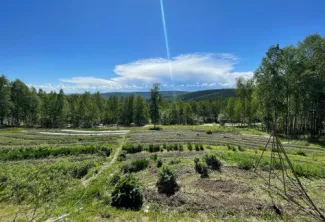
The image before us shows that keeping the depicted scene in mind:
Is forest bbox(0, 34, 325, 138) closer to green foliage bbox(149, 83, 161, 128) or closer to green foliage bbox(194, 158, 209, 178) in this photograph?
green foliage bbox(149, 83, 161, 128)

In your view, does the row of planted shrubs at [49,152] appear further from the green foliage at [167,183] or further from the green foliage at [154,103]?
the green foliage at [154,103]

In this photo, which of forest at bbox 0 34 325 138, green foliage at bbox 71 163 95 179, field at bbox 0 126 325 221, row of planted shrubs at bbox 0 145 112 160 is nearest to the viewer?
field at bbox 0 126 325 221

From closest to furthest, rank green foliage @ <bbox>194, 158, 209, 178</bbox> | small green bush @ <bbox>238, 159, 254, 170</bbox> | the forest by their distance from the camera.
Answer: green foliage @ <bbox>194, 158, 209, 178</bbox>, small green bush @ <bbox>238, 159, 254, 170</bbox>, the forest

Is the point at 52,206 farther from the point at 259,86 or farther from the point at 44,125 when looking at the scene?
the point at 44,125

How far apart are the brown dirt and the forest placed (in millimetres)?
3984

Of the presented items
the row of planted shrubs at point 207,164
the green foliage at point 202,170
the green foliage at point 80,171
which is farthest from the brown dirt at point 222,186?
the green foliage at point 80,171

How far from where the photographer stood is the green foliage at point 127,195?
32.9 feet

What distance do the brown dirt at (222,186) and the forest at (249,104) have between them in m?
3.98

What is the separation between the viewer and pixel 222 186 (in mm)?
11891

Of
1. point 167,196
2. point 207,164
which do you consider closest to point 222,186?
point 167,196

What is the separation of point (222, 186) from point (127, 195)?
5.40 m

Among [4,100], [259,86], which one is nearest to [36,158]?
[259,86]

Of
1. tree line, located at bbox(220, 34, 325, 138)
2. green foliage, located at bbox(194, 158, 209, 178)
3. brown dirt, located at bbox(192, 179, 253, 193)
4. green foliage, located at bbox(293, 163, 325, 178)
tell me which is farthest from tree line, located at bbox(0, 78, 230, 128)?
brown dirt, located at bbox(192, 179, 253, 193)

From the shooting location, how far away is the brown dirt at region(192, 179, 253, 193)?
11.4 meters
